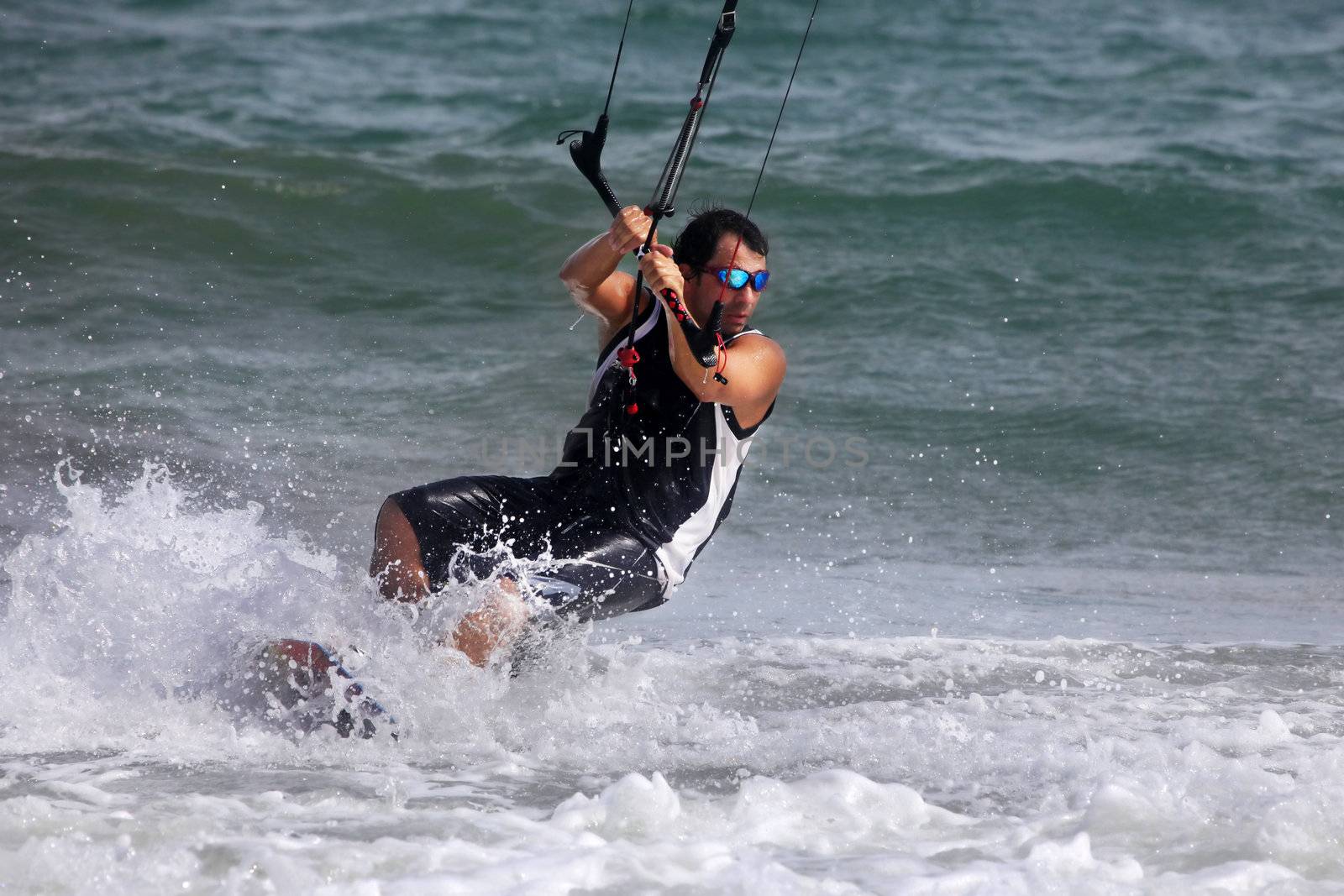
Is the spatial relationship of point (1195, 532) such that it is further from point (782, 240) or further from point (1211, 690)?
point (782, 240)

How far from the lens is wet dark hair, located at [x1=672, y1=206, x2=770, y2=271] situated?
12.5 ft

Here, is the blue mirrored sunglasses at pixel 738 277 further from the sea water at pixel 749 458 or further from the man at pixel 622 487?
the sea water at pixel 749 458

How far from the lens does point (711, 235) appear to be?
12.5ft

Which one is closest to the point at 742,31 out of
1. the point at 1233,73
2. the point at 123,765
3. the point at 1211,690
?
the point at 1233,73

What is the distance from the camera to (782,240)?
10492 mm

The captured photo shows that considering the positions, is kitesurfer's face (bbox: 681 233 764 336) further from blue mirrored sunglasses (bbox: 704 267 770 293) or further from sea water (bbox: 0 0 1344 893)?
sea water (bbox: 0 0 1344 893)

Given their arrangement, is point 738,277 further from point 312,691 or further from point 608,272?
point 312,691

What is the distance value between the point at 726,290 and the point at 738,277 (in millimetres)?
48

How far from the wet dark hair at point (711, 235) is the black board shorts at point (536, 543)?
2.50 ft

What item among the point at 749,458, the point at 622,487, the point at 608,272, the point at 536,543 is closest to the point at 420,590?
the point at 536,543

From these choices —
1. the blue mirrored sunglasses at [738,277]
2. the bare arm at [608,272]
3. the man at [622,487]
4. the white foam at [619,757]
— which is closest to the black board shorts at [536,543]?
the man at [622,487]

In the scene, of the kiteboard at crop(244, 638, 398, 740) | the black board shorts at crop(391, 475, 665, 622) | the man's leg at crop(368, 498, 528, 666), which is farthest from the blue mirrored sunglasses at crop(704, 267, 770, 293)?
the kiteboard at crop(244, 638, 398, 740)

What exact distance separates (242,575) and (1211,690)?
2852 millimetres

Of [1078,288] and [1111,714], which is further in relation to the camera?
[1078,288]
